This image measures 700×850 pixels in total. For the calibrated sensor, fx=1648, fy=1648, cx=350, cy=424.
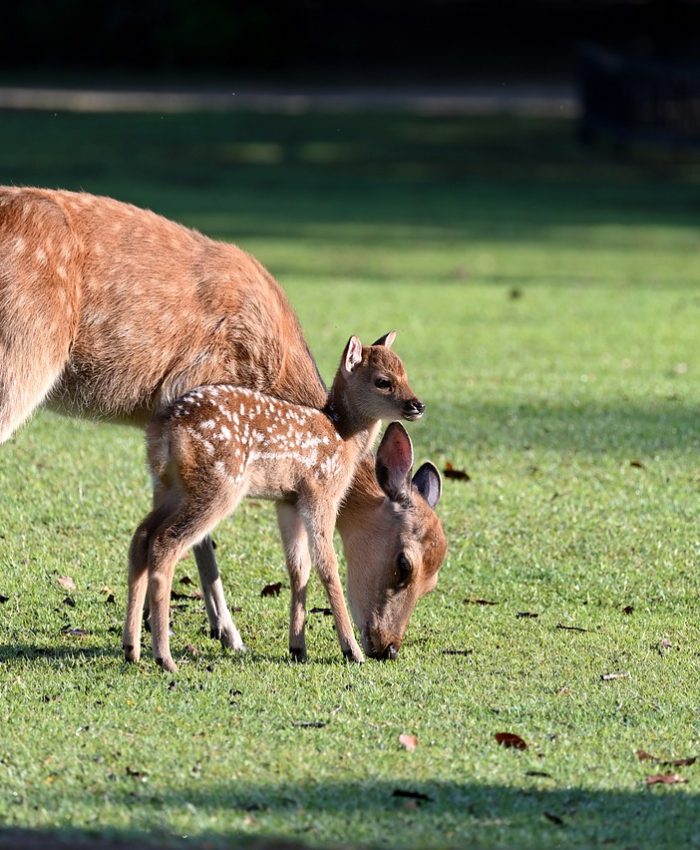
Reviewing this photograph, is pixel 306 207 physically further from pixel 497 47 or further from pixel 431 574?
pixel 497 47

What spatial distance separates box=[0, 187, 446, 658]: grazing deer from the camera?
6.16m

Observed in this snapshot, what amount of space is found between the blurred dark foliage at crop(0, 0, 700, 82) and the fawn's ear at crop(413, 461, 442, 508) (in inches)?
1459

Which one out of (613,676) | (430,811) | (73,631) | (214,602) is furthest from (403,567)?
(430,811)

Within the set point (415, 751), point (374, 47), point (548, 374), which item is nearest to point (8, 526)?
point (415, 751)

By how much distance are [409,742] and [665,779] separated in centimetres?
81

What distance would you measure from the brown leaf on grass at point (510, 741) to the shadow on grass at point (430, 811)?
257mm

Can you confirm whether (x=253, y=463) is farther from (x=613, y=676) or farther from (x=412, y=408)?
(x=613, y=676)

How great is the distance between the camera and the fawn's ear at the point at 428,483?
6.65 m

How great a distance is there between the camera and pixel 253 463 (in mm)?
6125

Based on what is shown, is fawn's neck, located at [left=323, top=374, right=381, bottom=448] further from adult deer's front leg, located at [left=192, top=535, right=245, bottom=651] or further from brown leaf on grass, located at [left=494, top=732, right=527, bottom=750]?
brown leaf on grass, located at [left=494, top=732, right=527, bottom=750]

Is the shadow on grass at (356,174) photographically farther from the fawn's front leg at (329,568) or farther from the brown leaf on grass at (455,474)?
the fawn's front leg at (329,568)

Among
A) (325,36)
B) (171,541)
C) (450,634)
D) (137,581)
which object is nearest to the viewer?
(171,541)

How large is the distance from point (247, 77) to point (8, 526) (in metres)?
38.1

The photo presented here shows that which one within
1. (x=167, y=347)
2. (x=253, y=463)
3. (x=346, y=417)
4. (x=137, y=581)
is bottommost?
(x=137, y=581)
